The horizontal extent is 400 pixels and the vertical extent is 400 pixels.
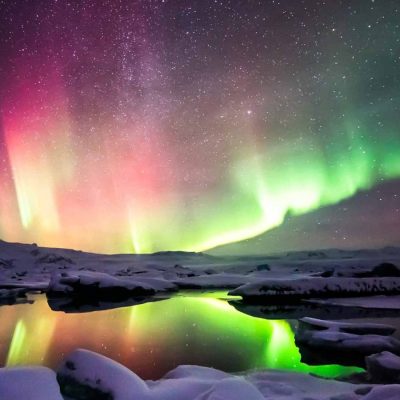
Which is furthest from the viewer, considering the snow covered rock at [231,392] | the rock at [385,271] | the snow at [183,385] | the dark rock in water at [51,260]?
the dark rock in water at [51,260]

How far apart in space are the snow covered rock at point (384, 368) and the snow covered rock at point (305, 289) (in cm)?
1340

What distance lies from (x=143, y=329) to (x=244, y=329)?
2687 millimetres

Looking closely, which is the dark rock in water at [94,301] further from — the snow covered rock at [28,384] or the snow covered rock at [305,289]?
the snow covered rock at [28,384]

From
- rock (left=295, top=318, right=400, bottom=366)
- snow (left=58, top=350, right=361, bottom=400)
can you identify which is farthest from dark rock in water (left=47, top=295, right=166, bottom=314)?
snow (left=58, top=350, right=361, bottom=400)

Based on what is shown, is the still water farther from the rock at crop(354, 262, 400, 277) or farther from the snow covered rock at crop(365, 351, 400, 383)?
the rock at crop(354, 262, 400, 277)

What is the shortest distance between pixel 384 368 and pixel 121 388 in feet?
12.0

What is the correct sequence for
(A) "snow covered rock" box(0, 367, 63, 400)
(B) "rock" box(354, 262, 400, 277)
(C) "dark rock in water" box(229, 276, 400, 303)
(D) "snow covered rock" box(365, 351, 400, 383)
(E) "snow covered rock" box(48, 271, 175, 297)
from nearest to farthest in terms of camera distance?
(A) "snow covered rock" box(0, 367, 63, 400) < (D) "snow covered rock" box(365, 351, 400, 383) < (C) "dark rock in water" box(229, 276, 400, 303) < (E) "snow covered rock" box(48, 271, 175, 297) < (B) "rock" box(354, 262, 400, 277)

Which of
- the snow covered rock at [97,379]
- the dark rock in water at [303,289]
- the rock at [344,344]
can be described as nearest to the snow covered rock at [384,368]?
the rock at [344,344]

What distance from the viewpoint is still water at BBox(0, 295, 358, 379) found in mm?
7277

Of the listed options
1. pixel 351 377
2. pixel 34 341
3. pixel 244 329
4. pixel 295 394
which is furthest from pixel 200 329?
pixel 295 394

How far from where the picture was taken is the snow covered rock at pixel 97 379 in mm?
3971

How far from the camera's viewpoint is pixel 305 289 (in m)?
19.6

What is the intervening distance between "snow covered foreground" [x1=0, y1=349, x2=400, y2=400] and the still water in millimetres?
1824

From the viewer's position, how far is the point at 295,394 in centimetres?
470
